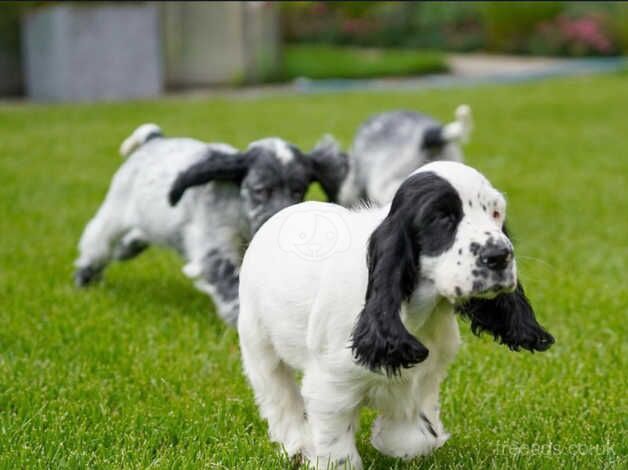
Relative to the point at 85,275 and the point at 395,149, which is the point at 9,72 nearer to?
the point at 395,149

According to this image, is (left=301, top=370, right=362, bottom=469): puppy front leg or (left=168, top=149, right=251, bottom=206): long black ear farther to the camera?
(left=168, top=149, right=251, bottom=206): long black ear

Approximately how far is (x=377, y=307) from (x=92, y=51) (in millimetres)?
13641

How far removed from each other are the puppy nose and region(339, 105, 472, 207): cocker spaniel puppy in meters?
4.27

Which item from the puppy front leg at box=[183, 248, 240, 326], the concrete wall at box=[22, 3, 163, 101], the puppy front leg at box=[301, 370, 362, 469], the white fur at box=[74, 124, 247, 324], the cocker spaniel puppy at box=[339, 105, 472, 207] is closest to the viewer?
the puppy front leg at box=[301, 370, 362, 469]

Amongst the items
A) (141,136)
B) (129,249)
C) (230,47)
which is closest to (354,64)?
(230,47)

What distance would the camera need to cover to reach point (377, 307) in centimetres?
265

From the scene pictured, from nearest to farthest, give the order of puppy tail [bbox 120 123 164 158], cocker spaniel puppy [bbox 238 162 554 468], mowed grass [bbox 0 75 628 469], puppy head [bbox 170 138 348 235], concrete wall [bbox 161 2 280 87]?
cocker spaniel puppy [bbox 238 162 554 468] < mowed grass [bbox 0 75 628 469] < puppy head [bbox 170 138 348 235] < puppy tail [bbox 120 123 164 158] < concrete wall [bbox 161 2 280 87]

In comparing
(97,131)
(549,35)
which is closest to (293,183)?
(97,131)

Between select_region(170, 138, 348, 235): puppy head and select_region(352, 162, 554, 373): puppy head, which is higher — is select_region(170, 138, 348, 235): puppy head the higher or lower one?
the lower one

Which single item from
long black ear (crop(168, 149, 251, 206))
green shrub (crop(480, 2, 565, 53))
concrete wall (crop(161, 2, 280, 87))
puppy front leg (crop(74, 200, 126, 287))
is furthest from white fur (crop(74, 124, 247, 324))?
green shrub (crop(480, 2, 565, 53))

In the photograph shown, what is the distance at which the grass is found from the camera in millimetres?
19219

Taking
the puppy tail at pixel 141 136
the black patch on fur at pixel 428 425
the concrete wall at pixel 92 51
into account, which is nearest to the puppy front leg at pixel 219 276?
the puppy tail at pixel 141 136

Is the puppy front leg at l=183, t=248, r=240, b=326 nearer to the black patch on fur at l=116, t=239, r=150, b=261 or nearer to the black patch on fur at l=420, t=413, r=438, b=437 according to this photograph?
the black patch on fur at l=116, t=239, r=150, b=261

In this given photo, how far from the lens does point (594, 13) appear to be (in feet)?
77.1
